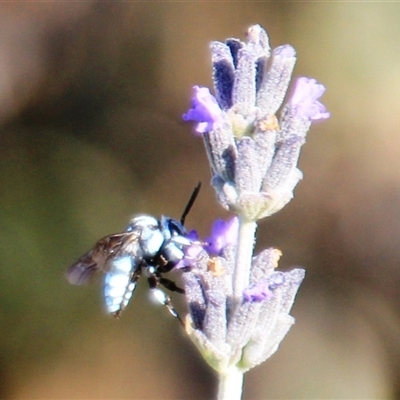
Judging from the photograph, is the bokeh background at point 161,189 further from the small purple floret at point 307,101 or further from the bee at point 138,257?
the small purple floret at point 307,101

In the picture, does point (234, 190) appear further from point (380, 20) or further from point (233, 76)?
point (380, 20)

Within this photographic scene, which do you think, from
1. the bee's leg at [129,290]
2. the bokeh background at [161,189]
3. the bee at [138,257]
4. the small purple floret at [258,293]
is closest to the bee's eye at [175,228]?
the bee at [138,257]

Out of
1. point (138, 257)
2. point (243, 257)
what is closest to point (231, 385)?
point (243, 257)

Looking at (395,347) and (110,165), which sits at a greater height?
(110,165)

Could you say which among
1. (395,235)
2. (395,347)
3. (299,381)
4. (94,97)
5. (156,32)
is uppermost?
(156,32)

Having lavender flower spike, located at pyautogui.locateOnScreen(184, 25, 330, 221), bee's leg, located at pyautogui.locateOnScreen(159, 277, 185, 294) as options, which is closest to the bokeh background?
bee's leg, located at pyautogui.locateOnScreen(159, 277, 185, 294)

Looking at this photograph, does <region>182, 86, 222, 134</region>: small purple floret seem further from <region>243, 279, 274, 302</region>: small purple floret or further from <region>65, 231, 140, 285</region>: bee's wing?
<region>65, 231, 140, 285</region>: bee's wing

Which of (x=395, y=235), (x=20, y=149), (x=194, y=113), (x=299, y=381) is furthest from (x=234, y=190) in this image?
(x=20, y=149)
